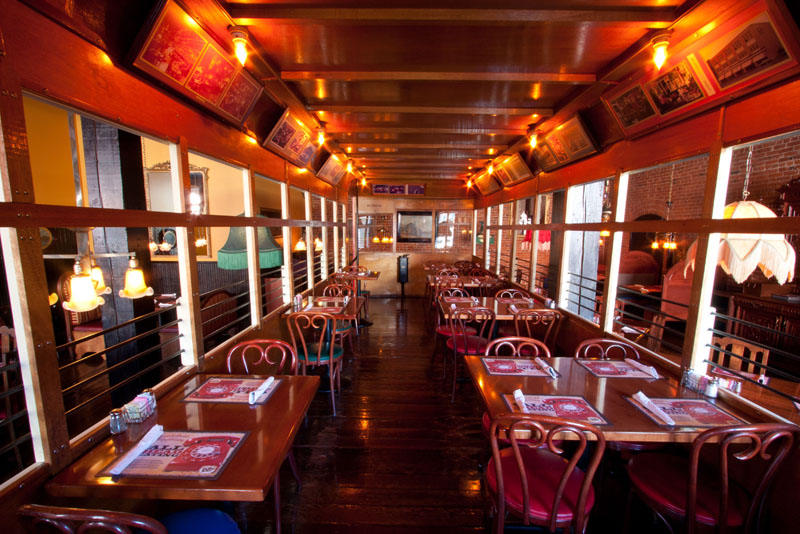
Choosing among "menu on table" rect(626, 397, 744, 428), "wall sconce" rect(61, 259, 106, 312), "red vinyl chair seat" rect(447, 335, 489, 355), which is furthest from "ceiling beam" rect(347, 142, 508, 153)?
"menu on table" rect(626, 397, 744, 428)

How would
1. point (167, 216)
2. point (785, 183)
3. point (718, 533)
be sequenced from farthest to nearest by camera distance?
1. point (785, 183)
2. point (167, 216)
3. point (718, 533)

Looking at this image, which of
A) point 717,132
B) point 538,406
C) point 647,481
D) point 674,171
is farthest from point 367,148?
point 674,171

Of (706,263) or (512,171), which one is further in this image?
(512,171)

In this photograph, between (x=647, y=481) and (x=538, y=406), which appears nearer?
(x=647, y=481)

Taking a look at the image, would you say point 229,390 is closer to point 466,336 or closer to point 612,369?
point 466,336

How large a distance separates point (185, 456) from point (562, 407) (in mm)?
1876

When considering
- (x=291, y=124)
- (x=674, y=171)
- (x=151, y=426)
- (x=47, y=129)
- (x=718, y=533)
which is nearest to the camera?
(x=718, y=533)

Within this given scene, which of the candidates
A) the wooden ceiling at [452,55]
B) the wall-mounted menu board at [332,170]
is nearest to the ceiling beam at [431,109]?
the wooden ceiling at [452,55]

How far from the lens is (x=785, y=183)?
464cm

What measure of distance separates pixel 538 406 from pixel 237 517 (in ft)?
6.47

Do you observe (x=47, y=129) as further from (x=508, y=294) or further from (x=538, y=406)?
(x=508, y=294)

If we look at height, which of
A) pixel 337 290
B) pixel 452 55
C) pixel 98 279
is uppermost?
pixel 452 55

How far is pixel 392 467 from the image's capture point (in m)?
2.58

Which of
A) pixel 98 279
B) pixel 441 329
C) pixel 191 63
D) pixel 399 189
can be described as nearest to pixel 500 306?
pixel 441 329
